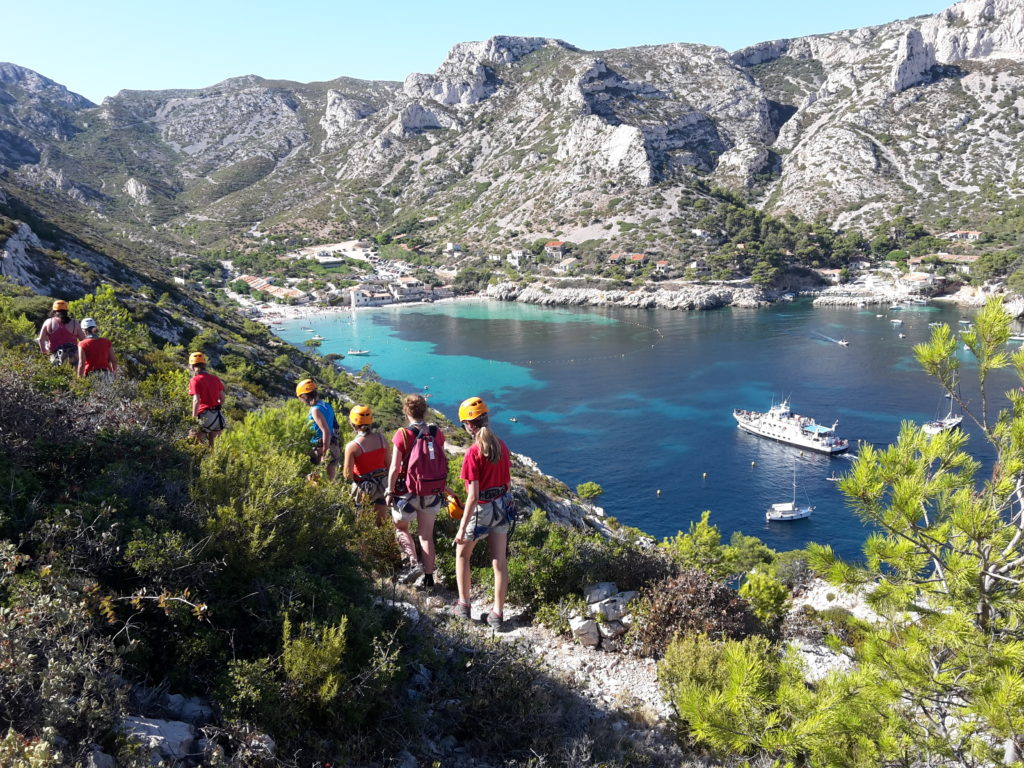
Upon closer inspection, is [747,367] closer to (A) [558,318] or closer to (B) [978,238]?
(A) [558,318]

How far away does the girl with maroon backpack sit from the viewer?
4844 millimetres

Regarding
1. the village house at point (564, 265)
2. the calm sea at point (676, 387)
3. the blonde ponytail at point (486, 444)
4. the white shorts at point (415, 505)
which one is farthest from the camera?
the village house at point (564, 265)

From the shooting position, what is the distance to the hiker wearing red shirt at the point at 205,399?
661 centimetres

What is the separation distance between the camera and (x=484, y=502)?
457cm

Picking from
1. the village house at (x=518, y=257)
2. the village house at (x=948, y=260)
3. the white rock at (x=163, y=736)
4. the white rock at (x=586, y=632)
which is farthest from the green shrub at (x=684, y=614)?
the village house at (x=518, y=257)

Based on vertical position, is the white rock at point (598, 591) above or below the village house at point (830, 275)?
below

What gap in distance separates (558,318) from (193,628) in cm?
7855

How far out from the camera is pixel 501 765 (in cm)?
323

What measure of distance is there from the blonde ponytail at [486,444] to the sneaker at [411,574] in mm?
1741

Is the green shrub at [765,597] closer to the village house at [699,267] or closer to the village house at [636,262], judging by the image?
the village house at [699,267]

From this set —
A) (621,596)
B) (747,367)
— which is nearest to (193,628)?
(621,596)

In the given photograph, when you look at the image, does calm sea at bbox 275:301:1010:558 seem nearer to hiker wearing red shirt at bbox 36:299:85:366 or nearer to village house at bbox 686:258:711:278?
village house at bbox 686:258:711:278

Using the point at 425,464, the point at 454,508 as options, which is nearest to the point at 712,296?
the point at 454,508

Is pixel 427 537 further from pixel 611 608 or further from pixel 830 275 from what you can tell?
pixel 830 275
